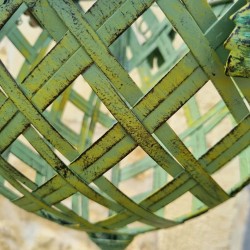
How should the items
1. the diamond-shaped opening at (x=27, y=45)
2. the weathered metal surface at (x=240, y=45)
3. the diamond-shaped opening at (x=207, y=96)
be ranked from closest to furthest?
the weathered metal surface at (x=240, y=45) → the diamond-shaped opening at (x=27, y=45) → the diamond-shaped opening at (x=207, y=96)

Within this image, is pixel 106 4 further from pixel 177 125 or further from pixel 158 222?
pixel 177 125

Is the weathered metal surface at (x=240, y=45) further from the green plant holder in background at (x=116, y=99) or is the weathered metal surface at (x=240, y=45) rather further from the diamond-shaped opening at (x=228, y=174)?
the diamond-shaped opening at (x=228, y=174)

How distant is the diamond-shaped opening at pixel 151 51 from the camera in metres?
0.71

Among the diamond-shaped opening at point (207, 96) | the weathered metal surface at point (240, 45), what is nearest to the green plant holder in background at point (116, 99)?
the weathered metal surface at point (240, 45)

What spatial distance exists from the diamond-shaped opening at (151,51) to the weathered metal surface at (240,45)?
36cm

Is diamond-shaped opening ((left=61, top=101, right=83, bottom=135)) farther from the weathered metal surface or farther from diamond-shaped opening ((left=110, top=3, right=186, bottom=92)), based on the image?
the weathered metal surface

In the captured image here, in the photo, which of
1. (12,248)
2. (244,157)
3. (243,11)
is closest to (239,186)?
(244,157)

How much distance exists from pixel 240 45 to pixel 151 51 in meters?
0.40

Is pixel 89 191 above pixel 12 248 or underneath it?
above

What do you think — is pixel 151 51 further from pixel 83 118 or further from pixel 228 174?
pixel 228 174

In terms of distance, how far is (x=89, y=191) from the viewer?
43 cm

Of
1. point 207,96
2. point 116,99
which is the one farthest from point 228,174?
point 116,99

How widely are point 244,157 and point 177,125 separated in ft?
1.20

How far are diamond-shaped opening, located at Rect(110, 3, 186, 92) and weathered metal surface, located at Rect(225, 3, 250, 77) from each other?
1.18 feet
